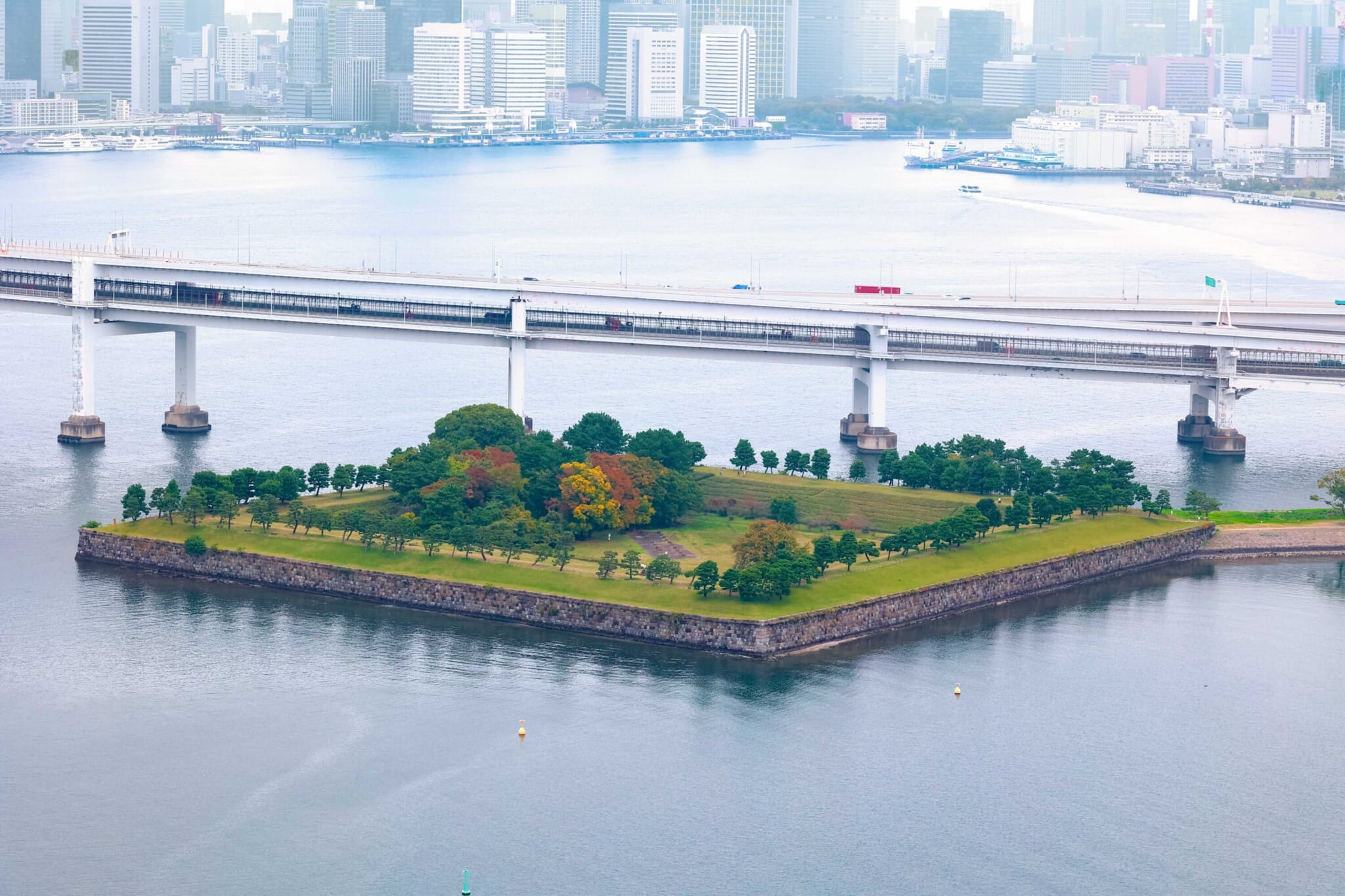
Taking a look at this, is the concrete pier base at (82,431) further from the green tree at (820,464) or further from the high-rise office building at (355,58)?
the high-rise office building at (355,58)

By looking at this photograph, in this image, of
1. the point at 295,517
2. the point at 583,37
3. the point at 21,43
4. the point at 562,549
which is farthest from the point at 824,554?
the point at 583,37

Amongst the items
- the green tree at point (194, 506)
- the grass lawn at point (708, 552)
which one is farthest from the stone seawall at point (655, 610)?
the green tree at point (194, 506)

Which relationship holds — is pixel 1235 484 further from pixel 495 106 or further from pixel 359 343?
pixel 495 106

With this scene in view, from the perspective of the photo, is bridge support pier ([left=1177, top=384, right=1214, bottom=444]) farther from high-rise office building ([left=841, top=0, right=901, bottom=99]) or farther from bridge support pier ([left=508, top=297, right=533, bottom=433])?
high-rise office building ([left=841, top=0, right=901, bottom=99])

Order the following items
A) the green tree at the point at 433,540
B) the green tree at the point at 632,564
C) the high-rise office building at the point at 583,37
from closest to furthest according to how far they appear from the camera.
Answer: the green tree at the point at 632,564, the green tree at the point at 433,540, the high-rise office building at the point at 583,37

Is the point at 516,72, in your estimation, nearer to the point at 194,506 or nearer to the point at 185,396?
the point at 185,396

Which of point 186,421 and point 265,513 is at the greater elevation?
point 186,421
